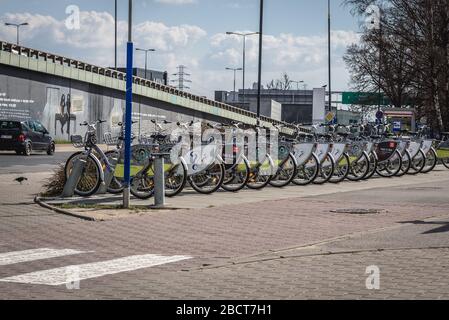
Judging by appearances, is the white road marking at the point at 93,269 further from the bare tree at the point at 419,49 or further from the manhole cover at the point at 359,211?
the bare tree at the point at 419,49

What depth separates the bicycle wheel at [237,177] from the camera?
17.9 m

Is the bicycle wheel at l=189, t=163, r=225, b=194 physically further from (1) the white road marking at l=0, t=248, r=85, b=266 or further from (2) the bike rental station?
(1) the white road marking at l=0, t=248, r=85, b=266

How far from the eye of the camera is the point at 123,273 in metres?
8.32

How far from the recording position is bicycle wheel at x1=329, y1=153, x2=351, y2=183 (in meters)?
21.3

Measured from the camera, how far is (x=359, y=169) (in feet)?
73.0

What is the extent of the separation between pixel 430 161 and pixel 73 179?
14.1 metres

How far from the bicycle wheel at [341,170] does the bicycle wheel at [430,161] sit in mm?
5418

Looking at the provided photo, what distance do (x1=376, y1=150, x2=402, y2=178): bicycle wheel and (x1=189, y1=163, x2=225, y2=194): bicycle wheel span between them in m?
7.73

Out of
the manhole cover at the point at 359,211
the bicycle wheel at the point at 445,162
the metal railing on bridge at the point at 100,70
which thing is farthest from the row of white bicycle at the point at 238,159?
the metal railing on bridge at the point at 100,70

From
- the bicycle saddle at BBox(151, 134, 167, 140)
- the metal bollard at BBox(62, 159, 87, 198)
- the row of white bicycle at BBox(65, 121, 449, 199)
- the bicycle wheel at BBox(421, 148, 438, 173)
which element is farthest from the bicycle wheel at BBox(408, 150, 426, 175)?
the metal bollard at BBox(62, 159, 87, 198)

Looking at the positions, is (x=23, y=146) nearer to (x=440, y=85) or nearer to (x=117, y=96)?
(x=440, y=85)

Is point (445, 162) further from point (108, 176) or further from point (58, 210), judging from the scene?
point (58, 210)

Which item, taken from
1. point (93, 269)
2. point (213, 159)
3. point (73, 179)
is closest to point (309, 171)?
point (213, 159)

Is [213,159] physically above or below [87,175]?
above
